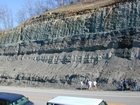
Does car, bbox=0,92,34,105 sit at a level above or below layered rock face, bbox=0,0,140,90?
below

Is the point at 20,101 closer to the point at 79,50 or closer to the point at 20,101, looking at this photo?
the point at 20,101

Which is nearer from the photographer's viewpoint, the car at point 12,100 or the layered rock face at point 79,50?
the car at point 12,100

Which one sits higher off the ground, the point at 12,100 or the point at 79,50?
the point at 79,50

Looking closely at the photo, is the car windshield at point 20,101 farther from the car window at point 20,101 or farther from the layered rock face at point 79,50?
the layered rock face at point 79,50

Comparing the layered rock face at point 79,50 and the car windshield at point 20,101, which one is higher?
the layered rock face at point 79,50

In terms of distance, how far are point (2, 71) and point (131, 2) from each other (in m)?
21.7

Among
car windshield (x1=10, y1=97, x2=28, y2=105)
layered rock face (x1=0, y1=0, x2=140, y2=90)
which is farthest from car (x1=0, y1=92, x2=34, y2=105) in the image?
layered rock face (x1=0, y1=0, x2=140, y2=90)

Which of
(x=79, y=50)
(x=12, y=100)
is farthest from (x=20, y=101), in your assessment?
(x=79, y=50)

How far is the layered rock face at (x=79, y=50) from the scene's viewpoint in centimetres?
2381

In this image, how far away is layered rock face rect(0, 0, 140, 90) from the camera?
23.8m

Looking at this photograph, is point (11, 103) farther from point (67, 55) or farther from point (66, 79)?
point (67, 55)

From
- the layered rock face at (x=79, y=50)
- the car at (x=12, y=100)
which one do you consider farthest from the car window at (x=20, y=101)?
the layered rock face at (x=79, y=50)

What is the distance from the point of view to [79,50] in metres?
28.8

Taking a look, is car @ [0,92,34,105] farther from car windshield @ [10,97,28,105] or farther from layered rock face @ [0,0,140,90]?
layered rock face @ [0,0,140,90]
